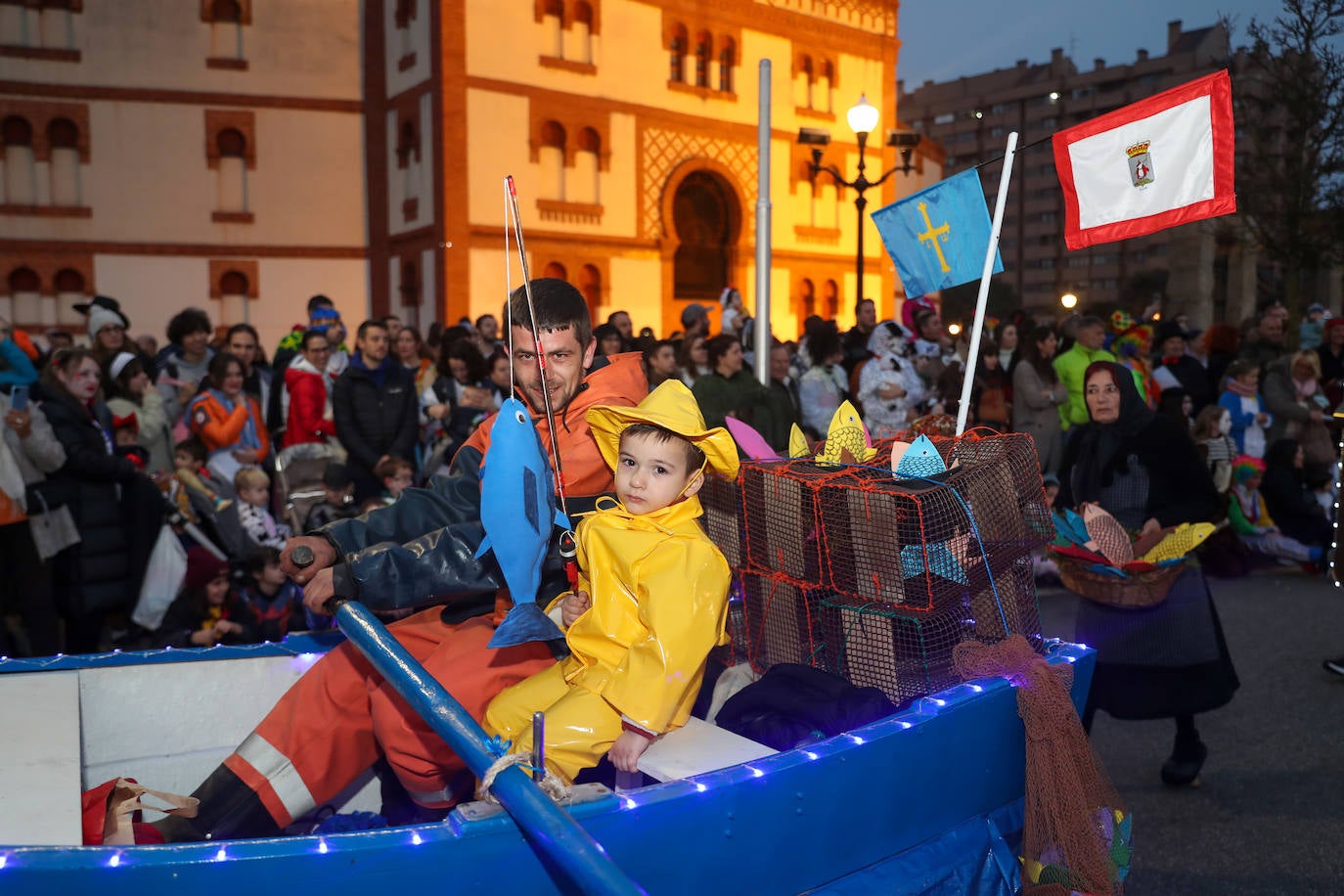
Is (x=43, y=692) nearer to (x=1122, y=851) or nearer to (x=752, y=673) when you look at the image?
(x=752, y=673)

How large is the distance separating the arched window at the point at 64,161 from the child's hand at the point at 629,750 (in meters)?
23.4

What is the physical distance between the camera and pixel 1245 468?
8.90 m

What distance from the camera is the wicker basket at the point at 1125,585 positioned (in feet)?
13.1

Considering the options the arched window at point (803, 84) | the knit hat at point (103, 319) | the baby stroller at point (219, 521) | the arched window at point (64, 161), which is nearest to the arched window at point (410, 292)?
the arched window at point (64, 161)

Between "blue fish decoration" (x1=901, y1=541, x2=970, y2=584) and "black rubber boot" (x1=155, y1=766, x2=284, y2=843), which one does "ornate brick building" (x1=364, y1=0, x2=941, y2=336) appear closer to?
"black rubber boot" (x1=155, y1=766, x2=284, y2=843)

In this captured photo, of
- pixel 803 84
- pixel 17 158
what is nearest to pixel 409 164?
pixel 17 158

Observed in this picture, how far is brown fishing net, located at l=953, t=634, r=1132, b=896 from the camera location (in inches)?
104

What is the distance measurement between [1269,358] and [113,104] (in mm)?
21638

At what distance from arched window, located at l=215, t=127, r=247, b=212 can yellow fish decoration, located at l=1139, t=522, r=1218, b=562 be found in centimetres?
2220

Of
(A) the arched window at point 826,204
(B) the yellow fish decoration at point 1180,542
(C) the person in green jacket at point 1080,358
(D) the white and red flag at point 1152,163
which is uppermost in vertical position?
(A) the arched window at point 826,204

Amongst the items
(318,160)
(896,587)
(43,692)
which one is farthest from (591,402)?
(318,160)

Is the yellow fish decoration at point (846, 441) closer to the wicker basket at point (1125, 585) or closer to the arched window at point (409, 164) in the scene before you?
the wicker basket at point (1125, 585)

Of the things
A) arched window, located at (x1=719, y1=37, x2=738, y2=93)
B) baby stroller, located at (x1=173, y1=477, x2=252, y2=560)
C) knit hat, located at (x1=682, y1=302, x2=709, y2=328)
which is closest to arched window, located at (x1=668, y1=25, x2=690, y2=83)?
arched window, located at (x1=719, y1=37, x2=738, y2=93)

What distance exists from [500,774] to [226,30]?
79.0 feet
